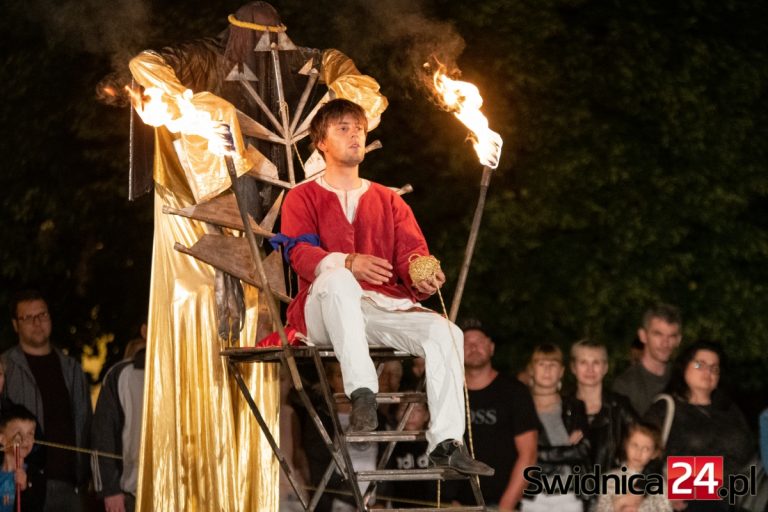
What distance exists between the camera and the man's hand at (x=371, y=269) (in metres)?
6.83

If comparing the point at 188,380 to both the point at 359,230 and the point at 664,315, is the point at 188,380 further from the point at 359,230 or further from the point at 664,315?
the point at 664,315

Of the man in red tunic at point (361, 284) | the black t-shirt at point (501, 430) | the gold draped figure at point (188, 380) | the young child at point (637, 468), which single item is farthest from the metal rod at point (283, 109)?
the young child at point (637, 468)

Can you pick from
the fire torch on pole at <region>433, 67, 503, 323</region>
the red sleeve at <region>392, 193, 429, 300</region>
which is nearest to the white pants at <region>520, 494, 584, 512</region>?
the fire torch on pole at <region>433, 67, 503, 323</region>

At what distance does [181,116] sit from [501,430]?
245cm

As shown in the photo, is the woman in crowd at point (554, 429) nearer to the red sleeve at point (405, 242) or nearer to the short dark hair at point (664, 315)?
the short dark hair at point (664, 315)

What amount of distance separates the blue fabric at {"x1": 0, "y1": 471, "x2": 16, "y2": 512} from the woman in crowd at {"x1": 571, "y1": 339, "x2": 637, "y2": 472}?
3.00 meters

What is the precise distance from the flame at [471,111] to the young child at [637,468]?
183 cm

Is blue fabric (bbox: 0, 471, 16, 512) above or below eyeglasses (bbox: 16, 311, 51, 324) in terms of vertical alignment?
below

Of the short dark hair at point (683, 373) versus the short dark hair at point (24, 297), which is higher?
the short dark hair at point (24, 297)

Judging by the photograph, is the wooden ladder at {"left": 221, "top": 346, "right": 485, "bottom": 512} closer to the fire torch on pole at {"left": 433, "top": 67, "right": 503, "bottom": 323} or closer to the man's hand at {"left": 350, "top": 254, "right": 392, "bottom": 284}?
the man's hand at {"left": 350, "top": 254, "right": 392, "bottom": 284}

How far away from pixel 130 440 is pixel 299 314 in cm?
230

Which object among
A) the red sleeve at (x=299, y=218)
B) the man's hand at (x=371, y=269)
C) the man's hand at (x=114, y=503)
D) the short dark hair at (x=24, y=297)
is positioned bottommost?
the man's hand at (x=114, y=503)

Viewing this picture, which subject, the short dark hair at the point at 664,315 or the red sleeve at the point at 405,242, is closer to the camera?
the red sleeve at the point at 405,242

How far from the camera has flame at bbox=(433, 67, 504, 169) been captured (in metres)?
7.38
